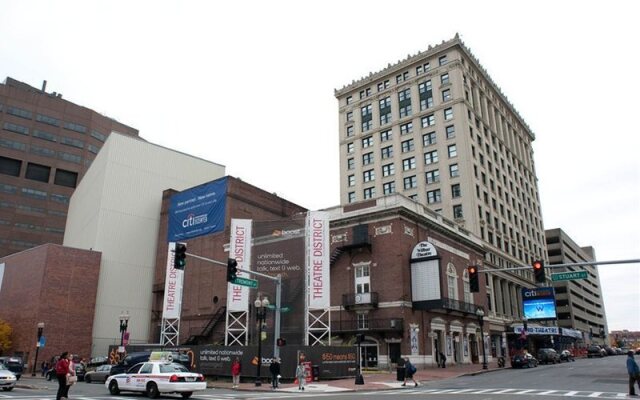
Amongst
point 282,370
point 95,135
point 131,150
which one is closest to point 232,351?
point 282,370

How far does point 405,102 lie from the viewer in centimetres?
8256

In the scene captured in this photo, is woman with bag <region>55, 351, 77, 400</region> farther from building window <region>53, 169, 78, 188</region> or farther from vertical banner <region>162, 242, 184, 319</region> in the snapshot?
building window <region>53, 169, 78, 188</region>

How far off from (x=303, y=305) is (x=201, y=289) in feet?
63.3

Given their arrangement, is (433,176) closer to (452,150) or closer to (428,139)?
(452,150)

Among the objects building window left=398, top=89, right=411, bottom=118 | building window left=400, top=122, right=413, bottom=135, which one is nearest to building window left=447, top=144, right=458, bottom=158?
building window left=400, top=122, right=413, bottom=135

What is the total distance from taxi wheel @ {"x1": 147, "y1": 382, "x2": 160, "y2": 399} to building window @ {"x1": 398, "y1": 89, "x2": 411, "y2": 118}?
6792 cm

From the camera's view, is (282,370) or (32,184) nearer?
(282,370)

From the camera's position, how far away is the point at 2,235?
94625 mm

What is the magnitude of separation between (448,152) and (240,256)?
1717 inches

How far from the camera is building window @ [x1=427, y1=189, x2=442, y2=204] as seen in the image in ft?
243

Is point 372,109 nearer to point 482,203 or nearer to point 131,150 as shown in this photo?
point 482,203

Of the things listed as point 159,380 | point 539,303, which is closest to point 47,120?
point 539,303

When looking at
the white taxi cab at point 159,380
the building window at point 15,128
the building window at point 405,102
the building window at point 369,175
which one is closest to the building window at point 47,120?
the building window at point 15,128

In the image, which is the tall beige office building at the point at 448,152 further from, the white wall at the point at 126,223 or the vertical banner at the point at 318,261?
the vertical banner at the point at 318,261
